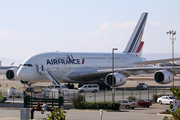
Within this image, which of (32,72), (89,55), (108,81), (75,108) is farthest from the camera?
(89,55)

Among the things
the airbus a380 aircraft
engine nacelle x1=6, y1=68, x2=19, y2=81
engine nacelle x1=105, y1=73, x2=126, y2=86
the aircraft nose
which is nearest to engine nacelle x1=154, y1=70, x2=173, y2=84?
the airbus a380 aircraft

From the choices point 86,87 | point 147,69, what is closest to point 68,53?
point 86,87

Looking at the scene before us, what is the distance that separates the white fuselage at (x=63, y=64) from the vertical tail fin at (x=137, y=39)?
619 centimetres

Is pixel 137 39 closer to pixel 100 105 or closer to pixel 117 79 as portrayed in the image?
pixel 117 79

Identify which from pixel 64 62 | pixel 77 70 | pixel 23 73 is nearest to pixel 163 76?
pixel 77 70

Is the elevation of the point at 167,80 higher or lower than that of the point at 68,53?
lower

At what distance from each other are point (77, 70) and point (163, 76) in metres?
13.1

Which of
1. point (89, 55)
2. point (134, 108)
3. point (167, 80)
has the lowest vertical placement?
point (134, 108)

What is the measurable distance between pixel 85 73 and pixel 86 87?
16.3 ft

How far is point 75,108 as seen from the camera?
3372cm

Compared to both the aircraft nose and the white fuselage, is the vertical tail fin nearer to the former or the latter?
the white fuselage

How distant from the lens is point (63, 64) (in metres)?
50.8

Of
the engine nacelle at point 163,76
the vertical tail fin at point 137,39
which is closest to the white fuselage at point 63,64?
the vertical tail fin at point 137,39

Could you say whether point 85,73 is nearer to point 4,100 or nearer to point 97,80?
point 97,80
